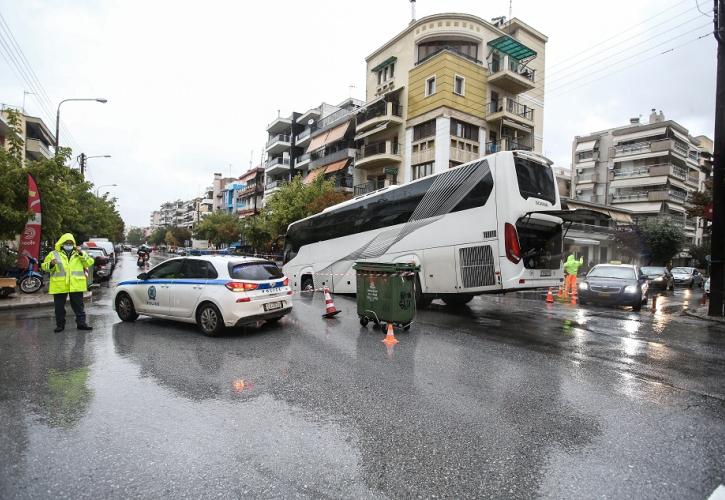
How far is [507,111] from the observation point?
31.4 meters

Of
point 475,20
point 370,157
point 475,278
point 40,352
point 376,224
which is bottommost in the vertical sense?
point 40,352

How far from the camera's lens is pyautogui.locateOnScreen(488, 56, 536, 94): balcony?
30.9 m

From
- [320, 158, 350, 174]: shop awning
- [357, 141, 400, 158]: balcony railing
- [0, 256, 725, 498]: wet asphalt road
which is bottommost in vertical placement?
[0, 256, 725, 498]: wet asphalt road

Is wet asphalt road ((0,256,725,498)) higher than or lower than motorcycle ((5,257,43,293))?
lower

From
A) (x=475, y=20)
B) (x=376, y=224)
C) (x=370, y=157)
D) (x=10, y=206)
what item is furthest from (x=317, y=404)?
(x=475, y=20)

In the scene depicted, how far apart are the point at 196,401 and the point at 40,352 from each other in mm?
3830

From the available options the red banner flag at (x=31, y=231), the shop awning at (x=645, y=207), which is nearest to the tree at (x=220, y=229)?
the red banner flag at (x=31, y=231)

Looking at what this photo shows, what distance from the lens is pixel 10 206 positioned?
13039 mm

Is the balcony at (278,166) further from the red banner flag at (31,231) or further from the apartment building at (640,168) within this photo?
the red banner flag at (31,231)

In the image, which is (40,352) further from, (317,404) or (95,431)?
(317,404)

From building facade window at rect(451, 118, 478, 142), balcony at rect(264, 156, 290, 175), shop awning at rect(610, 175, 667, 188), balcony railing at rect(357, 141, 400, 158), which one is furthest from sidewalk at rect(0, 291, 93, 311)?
shop awning at rect(610, 175, 667, 188)

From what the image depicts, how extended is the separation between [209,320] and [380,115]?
28.9 metres

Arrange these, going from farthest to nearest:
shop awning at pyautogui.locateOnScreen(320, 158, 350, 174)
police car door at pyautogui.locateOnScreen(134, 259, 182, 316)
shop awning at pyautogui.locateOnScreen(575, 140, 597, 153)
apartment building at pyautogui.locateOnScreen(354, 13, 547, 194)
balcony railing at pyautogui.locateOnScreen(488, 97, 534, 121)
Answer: shop awning at pyautogui.locateOnScreen(575, 140, 597, 153) < shop awning at pyautogui.locateOnScreen(320, 158, 350, 174) < balcony railing at pyautogui.locateOnScreen(488, 97, 534, 121) < apartment building at pyautogui.locateOnScreen(354, 13, 547, 194) < police car door at pyautogui.locateOnScreen(134, 259, 182, 316)

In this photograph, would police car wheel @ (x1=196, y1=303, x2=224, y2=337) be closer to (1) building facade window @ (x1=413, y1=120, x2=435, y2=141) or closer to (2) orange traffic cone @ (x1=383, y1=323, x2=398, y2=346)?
(2) orange traffic cone @ (x1=383, y1=323, x2=398, y2=346)
